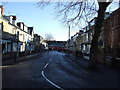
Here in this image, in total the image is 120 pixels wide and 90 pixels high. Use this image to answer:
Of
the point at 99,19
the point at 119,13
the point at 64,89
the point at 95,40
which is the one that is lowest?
the point at 64,89

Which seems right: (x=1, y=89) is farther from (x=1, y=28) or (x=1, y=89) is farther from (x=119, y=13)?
(x=1, y=28)

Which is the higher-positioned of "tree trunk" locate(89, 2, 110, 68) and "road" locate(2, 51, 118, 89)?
"tree trunk" locate(89, 2, 110, 68)

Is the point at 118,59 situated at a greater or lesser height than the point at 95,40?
lesser

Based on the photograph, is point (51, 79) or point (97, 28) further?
point (97, 28)

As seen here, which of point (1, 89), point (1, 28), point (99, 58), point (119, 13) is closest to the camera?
point (1, 89)

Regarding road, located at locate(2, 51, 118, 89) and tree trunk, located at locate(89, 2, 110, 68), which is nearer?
road, located at locate(2, 51, 118, 89)

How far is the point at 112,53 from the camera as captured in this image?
20.5 meters

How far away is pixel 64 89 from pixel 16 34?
3274cm

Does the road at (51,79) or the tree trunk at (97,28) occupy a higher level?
the tree trunk at (97,28)

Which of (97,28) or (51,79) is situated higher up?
(97,28)

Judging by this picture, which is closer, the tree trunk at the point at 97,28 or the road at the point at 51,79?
the road at the point at 51,79

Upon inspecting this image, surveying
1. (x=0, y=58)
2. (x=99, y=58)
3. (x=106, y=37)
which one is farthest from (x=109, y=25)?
(x=0, y=58)

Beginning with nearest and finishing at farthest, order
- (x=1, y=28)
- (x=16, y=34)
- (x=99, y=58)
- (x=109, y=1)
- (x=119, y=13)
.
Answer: (x=109, y=1) → (x=119, y=13) → (x=99, y=58) → (x=1, y=28) → (x=16, y=34)

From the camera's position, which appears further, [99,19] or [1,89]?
[99,19]
